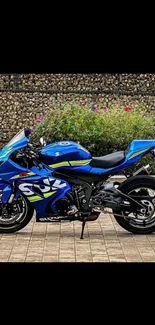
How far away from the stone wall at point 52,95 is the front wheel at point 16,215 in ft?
26.2

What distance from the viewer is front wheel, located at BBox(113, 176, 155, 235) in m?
7.82

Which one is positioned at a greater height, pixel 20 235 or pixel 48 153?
pixel 48 153

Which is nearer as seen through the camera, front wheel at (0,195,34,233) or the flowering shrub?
front wheel at (0,195,34,233)

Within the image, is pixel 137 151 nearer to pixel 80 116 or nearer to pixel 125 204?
pixel 125 204

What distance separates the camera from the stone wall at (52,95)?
54.7ft

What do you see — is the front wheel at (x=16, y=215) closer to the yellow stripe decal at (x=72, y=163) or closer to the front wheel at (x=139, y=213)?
the yellow stripe decal at (x=72, y=163)

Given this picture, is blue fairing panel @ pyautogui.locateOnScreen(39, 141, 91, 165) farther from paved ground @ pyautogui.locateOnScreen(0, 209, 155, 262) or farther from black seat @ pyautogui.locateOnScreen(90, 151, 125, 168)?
paved ground @ pyautogui.locateOnScreen(0, 209, 155, 262)

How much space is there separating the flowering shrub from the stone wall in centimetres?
285

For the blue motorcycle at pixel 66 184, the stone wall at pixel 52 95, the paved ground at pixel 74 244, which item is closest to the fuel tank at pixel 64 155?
the blue motorcycle at pixel 66 184

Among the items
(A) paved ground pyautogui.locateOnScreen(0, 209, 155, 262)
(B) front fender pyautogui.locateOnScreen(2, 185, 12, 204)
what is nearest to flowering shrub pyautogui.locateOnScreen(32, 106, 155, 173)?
(A) paved ground pyautogui.locateOnScreen(0, 209, 155, 262)

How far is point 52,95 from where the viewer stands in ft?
55.3

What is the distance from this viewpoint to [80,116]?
42.0ft

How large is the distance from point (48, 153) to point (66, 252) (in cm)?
117

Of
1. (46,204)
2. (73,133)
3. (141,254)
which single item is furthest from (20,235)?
(73,133)
